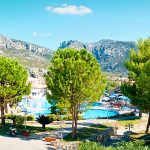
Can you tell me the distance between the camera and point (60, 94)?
40281 millimetres

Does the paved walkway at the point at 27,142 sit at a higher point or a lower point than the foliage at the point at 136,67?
lower

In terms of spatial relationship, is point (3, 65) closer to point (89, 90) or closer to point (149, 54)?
point (89, 90)

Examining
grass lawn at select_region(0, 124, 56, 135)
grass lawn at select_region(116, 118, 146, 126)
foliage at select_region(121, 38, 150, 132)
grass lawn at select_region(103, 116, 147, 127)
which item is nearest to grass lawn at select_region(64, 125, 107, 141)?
grass lawn at select_region(103, 116, 147, 127)

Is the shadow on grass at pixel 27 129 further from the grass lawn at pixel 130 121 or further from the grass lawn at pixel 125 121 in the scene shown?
the grass lawn at pixel 130 121

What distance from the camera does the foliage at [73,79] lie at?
39.4m

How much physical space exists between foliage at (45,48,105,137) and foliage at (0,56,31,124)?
21.7ft

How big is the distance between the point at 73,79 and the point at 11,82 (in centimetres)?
1072

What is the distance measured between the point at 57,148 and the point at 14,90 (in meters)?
12.1

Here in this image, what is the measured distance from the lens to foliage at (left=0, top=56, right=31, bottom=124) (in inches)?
1801

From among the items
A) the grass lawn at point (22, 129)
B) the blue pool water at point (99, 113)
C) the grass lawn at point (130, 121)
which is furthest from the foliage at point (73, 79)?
the blue pool water at point (99, 113)

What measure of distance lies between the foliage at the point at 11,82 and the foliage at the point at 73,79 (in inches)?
261

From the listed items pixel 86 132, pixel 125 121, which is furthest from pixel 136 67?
pixel 125 121

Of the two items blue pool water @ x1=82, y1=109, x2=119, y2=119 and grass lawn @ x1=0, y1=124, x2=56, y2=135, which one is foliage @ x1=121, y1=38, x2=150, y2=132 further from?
blue pool water @ x1=82, y1=109, x2=119, y2=119

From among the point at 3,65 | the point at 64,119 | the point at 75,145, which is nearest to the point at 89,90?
the point at 75,145
